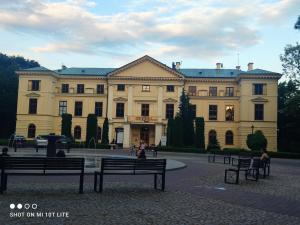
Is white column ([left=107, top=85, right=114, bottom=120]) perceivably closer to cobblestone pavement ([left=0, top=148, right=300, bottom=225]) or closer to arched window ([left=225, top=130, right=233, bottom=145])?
arched window ([left=225, top=130, right=233, bottom=145])

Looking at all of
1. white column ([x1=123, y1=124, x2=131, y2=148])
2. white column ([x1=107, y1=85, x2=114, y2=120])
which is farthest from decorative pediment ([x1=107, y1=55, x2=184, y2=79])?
white column ([x1=123, y1=124, x2=131, y2=148])

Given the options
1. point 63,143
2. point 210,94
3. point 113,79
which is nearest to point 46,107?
point 113,79

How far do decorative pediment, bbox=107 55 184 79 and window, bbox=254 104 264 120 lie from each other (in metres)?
12.4

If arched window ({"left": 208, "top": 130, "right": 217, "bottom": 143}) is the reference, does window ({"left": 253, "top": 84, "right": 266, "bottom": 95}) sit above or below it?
above

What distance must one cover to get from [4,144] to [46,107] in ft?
40.1

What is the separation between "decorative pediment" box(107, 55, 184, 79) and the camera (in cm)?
6028

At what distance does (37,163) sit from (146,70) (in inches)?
1984

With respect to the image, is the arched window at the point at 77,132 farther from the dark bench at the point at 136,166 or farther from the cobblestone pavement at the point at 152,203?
the dark bench at the point at 136,166

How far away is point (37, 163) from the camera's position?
36.1ft

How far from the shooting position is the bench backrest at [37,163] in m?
10.6

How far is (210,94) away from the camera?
61.5 m

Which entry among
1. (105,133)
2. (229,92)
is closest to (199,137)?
(229,92)

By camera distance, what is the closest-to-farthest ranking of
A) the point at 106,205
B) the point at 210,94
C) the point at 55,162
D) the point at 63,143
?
the point at 106,205
the point at 55,162
the point at 63,143
the point at 210,94

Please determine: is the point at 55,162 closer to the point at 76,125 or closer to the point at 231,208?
the point at 231,208
